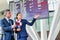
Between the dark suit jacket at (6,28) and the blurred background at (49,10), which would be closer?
the dark suit jacket at (6,28)

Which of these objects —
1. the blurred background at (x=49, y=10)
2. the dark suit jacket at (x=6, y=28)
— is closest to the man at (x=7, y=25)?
the dark suit jacket at (x=6, y=28)

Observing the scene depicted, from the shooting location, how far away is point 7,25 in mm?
3213

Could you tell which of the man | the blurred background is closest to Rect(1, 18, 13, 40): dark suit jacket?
the man

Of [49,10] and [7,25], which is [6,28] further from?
[49,10]

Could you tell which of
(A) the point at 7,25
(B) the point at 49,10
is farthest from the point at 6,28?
(B) the point at 49,10

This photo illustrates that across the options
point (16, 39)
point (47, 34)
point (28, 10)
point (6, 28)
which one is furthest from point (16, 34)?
point (47, 34)

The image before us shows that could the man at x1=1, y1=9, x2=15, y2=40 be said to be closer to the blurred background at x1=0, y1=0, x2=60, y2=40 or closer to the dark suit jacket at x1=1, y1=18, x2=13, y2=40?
the dark suit jacket at x1=1, y1=18, x2=13, y2=40

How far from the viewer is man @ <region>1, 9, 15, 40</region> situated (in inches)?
126

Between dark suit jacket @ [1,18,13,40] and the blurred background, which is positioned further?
the blurred background

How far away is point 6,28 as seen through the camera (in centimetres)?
320

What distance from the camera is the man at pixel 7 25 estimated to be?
3.19 metres

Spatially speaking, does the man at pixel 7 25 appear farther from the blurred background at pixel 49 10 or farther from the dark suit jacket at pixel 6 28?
the blurred background at pixel 49 10

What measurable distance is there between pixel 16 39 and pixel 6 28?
0.41m

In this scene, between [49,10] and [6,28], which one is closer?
[6,28]
